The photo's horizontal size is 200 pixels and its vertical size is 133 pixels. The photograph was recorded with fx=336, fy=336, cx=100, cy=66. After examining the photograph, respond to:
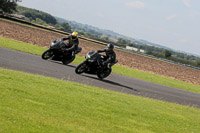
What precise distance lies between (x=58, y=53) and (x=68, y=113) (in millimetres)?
11347

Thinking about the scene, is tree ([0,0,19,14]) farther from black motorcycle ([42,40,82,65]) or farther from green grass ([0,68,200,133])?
green grass ([0,68,200,133])

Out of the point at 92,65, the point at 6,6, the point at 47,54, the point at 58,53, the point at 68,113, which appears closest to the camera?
the point at 68,113

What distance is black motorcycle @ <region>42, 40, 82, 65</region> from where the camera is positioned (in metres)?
18.8

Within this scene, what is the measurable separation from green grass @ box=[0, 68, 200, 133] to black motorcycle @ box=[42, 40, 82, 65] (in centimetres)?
713

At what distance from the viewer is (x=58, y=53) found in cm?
1908

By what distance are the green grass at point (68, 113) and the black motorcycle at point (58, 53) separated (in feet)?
23.4

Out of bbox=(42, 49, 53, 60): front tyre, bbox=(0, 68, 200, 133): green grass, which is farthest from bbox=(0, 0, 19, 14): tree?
bbox=(0, 68, 200, 133): green grass

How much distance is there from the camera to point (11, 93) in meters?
8.66

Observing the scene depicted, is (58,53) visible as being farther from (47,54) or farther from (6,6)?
(6,6)

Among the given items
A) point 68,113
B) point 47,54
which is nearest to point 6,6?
point 47,54

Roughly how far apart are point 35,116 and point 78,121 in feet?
3.32

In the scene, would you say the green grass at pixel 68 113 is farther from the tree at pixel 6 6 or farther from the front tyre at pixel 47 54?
the tree at pixel 6 6

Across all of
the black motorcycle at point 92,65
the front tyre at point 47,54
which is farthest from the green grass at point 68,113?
the front tyre at point 47,54

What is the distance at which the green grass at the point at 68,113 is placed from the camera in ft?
22.0
